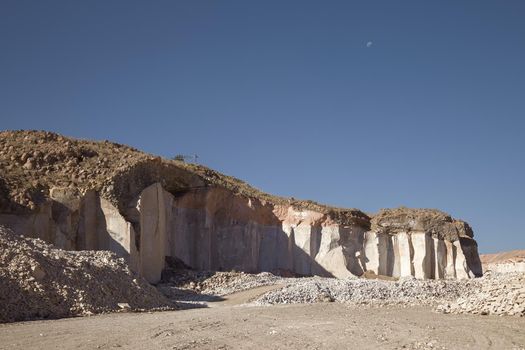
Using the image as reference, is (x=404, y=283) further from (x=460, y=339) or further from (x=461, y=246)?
(x=461, y=246)

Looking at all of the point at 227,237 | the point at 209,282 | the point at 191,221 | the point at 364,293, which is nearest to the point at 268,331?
the point at 364,293

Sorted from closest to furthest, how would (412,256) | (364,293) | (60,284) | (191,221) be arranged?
(60,284), (364,293), (191,221), (412,256)

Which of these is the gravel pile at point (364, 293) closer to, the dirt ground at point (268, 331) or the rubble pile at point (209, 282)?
the rubble pile at point (209, 282)

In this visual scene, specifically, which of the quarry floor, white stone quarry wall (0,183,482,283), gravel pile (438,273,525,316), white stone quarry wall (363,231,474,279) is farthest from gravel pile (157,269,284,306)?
white stone quarry wall (363,231,474,279)

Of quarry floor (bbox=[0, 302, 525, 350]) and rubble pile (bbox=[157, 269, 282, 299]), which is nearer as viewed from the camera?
quarry floor (bbox=[0, 302, 525, 350])

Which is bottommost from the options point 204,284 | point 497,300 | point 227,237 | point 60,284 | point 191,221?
point 497,300

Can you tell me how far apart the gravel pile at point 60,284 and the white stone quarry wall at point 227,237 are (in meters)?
5.48

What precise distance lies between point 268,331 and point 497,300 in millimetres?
7455

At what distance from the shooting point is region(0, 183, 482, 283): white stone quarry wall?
2419 cm

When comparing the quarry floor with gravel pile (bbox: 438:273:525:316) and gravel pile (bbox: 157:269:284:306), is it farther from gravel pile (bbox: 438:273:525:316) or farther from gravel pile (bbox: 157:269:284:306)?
gravel pile (bbox: 157:269:284:306)

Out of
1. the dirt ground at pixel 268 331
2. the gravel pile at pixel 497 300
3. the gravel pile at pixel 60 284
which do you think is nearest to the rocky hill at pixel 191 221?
the gravel pile at pixel 60 284

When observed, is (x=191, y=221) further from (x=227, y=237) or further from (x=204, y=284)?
(x=204, y=284)

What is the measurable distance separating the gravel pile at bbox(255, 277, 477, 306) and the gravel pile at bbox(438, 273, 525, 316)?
3.27m

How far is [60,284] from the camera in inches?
599
